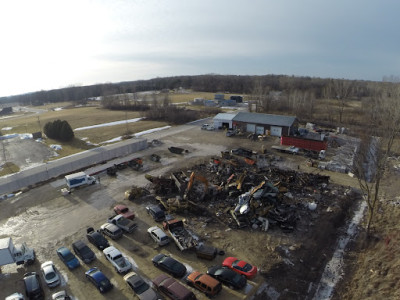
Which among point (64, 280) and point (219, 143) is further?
point (219, 143)

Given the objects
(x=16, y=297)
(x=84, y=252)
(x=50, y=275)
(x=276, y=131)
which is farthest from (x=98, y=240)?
(x=276, y=131)

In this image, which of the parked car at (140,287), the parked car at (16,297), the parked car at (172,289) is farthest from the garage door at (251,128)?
the parked car at (16,297)

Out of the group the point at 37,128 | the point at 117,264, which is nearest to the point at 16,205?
the point at 117,264

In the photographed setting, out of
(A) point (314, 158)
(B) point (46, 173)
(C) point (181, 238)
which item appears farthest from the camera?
(A) point (314, 158)

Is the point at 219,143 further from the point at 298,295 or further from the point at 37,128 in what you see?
the point at 37,128

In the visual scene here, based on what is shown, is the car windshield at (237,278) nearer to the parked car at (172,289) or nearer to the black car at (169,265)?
the parked car at (172,289)
